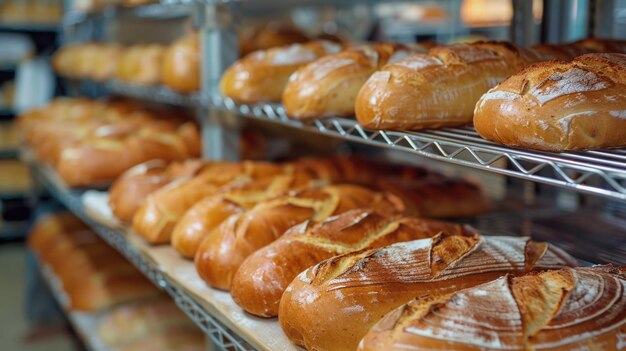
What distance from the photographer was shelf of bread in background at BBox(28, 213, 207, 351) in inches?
105

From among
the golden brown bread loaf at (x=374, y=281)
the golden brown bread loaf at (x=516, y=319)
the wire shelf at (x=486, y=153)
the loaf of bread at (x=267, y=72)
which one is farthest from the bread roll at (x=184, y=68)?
the golden brown bread loaf at (x=516, y=319)

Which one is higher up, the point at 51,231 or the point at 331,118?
the point at 331,118

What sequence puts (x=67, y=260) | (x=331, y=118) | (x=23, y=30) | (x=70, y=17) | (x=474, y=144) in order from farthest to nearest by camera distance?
(x=23, y=30), (x=70, y=17), (x=67, y=260), (x=331, y=118), (x=474, y=144)

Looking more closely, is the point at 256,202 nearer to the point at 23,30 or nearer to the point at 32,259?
the point at 32,259

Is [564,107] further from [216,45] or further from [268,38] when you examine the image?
[268,38]

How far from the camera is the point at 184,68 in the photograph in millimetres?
2492

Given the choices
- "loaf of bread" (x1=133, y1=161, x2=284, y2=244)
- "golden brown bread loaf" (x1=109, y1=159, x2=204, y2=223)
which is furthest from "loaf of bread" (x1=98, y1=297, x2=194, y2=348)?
"loaf of bread" (x1=133, y1=161, x2=284, y2=244)

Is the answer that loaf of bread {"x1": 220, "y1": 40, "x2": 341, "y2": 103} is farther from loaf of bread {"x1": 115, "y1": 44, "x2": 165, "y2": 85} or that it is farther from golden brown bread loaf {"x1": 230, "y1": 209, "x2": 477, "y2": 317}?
loaf of bread {"x1": 115, "y1": 44, "x2": 165, "y2": 85}

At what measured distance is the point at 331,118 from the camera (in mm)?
1613

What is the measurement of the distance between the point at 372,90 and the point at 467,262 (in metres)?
0.41

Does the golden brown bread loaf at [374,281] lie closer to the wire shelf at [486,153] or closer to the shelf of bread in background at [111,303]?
the wire shelf at [486,153]

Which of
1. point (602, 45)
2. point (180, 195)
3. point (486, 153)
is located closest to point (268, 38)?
point (180, 195)

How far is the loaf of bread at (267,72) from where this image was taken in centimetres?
194

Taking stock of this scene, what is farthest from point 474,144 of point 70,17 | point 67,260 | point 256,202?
point 70,17
